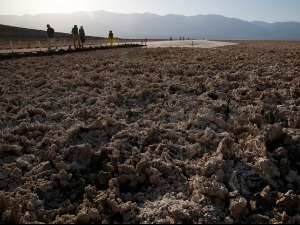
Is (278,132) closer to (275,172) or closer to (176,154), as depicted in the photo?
(275,172)

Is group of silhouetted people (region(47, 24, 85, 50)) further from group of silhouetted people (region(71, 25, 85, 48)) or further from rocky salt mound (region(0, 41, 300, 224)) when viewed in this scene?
rocky salt mound (region(0, 41, 300, 224))

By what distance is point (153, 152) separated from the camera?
6461mm

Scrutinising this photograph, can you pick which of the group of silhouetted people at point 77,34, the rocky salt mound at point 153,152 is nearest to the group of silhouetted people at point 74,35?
the group of silhouetted people at point 77,34

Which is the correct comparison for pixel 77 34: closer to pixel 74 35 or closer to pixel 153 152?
pixel 74 35

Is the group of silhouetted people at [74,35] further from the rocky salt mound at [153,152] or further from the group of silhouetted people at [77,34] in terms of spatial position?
the rocky salt mound at [153,152]

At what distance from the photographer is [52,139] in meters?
7.00

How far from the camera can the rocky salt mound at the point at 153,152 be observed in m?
4.98

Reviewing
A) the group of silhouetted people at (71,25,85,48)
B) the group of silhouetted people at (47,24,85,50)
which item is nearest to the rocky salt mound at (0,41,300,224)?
the group of silhouetted people at (47,24,85,50)

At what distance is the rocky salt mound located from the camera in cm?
498

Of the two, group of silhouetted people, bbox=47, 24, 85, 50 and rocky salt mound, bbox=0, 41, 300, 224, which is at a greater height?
group of silhouetted people, bbox=47, 24, 85, 50

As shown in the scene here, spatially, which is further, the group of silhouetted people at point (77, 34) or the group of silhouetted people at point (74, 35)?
the group of silhouetted people at point (77, 34)

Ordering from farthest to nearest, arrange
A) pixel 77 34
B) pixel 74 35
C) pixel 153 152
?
1. pixel 77 34
2. pixel 74 35
3. pixel 153 152

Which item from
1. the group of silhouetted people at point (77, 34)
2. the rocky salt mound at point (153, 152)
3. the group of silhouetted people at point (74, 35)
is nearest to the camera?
the rocky salt mound at point (153, 152)

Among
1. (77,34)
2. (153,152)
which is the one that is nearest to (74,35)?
(77,34)
